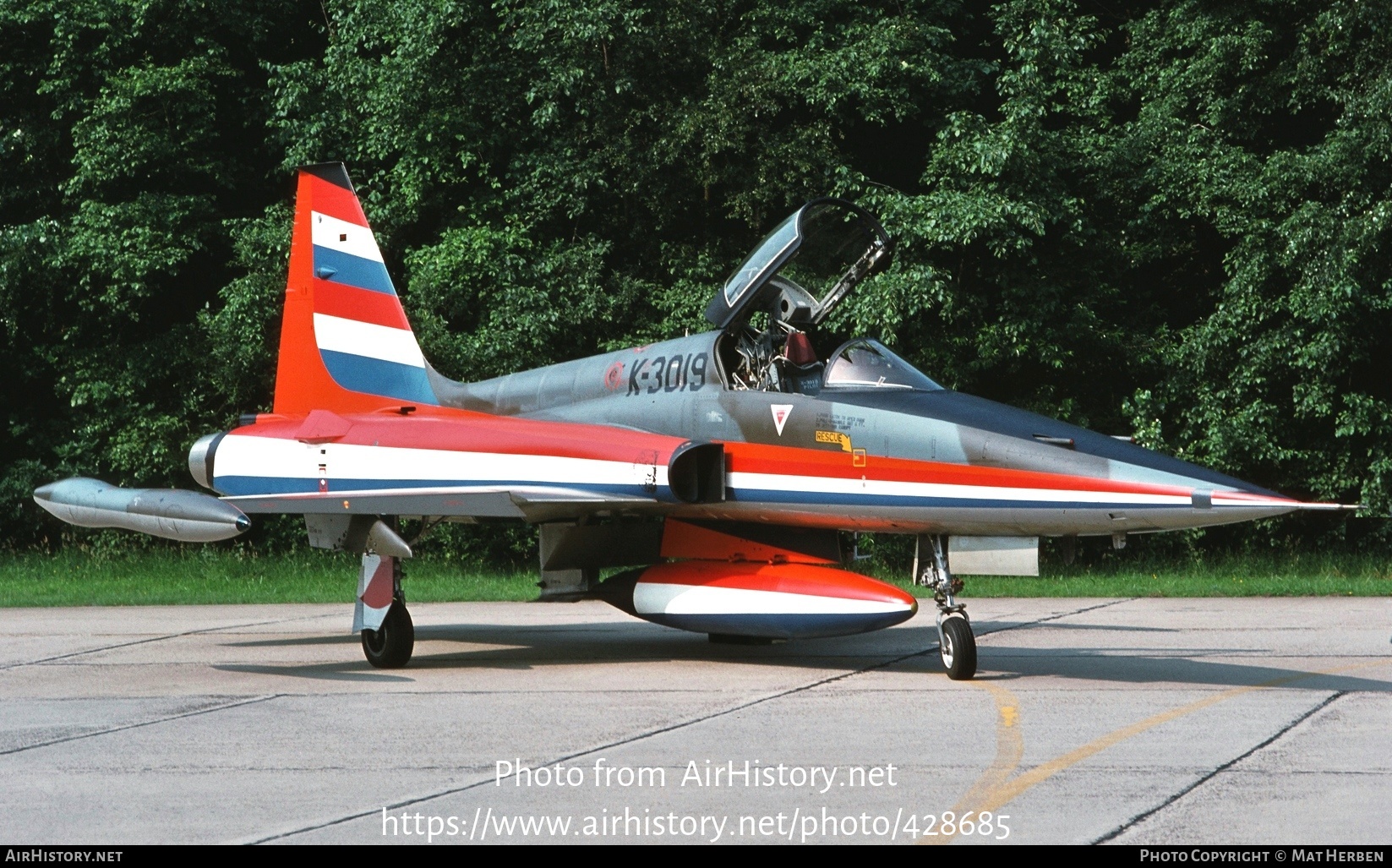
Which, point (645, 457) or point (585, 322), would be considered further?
point (585, 322)

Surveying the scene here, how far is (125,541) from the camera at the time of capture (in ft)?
85.7

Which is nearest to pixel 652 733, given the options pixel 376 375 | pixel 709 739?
pixel 709 739

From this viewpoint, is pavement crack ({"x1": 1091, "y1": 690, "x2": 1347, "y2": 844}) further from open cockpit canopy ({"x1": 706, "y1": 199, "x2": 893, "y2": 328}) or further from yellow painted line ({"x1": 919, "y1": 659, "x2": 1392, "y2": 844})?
open cockpit canopy ({"x1": 706, "y1": 199, "x2": 893, "y2": 328})

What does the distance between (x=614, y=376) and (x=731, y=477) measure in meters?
1.81

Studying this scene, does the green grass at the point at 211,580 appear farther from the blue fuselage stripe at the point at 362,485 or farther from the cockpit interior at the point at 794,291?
the cockpit interior at the point at 794,291

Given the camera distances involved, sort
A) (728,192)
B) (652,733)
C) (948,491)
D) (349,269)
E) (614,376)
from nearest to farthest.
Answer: (652,733), (948,491), (614,376), (349,269), (728,192)

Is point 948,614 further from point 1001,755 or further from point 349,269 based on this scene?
point 349,269

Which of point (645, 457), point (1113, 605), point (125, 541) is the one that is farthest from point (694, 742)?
point (125, 541)

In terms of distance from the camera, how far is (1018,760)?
7.36 meters

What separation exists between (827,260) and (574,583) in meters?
3.38

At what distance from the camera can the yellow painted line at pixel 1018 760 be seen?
634cm

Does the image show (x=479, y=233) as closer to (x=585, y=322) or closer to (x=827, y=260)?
(x=585, y=322)

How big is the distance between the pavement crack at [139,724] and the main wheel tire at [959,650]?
15.2ft

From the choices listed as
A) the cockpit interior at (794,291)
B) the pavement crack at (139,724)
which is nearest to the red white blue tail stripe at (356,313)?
the cockpit interior at (794,291)
